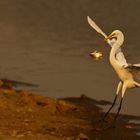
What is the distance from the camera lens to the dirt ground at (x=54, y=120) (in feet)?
31.1

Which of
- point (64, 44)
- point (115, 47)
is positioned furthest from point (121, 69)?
point (64, 44)

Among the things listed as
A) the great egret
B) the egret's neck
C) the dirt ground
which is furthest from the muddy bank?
the egret's neck

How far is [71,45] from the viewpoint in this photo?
711 inches

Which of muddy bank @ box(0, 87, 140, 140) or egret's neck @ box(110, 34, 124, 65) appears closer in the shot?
muddy bank @ box(0, 87, 140, 140)

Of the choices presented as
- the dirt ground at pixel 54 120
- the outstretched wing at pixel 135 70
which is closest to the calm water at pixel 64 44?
the dirt ground at pixel 54 120

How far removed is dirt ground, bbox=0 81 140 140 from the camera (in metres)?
9.49

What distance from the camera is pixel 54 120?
1059cm

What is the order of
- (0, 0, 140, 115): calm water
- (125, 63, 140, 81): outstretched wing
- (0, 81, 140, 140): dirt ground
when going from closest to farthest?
(0, 81, 140, 140): dirt ground → (125, 63, 140, 81): outstretched wing → (0, 0, 140, 115): calm water

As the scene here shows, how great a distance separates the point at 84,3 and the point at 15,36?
7.58 metres

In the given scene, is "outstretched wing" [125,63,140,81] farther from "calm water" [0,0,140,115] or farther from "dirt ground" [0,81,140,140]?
"calm water" [0,0,140,115]

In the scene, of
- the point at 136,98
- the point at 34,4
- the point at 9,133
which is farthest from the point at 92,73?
the point at 34,4

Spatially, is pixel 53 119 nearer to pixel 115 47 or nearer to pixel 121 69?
pixel 121 69

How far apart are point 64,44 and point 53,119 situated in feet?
24.7

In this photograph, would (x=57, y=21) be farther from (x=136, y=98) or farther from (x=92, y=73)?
(x=136, y=98)
